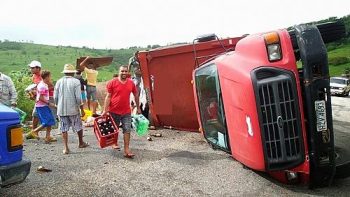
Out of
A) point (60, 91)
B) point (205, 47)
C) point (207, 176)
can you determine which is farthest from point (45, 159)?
point (205, 47)

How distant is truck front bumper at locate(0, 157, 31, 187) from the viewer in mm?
4441

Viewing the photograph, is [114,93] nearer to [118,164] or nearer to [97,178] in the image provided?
[118,164]

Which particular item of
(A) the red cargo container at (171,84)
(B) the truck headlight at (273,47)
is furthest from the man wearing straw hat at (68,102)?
(B) the truck headlight at (273,47)

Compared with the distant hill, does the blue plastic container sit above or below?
below

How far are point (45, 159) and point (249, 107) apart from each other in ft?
13.5

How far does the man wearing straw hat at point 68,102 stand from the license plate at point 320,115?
469 centimetres

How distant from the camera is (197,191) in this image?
5.95 metres

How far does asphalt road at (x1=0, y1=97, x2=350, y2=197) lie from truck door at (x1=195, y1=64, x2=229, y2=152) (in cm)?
52

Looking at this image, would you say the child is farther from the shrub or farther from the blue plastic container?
the shrub

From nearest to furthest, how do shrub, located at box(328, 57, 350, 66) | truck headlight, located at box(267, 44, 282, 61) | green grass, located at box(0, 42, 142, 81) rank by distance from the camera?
truck headlight, located at box(267, 44, 282, 61) → green grass, located at box(0, 42, 142, 81) → shrub, located at box(328, 57, 350, 66)

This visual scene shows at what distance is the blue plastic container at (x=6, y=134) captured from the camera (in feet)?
14.7

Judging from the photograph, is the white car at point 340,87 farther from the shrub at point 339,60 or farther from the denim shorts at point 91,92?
the shrub at point 339,60

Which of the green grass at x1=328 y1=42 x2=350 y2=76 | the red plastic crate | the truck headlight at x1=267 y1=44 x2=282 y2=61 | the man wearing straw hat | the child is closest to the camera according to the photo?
the truck headlight at x1=267 y1=44 x2=282 y2=61

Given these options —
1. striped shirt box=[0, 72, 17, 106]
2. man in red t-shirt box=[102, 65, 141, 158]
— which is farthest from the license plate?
striped shirt box=[0, 72, 17, 106]
